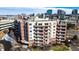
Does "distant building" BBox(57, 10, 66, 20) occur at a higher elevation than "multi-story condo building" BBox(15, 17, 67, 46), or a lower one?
higher

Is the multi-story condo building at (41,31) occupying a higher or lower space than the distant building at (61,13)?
lower

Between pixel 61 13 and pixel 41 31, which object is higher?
pixel 61 13

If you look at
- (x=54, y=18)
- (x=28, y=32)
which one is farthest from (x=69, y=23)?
(x=28, y=32)
